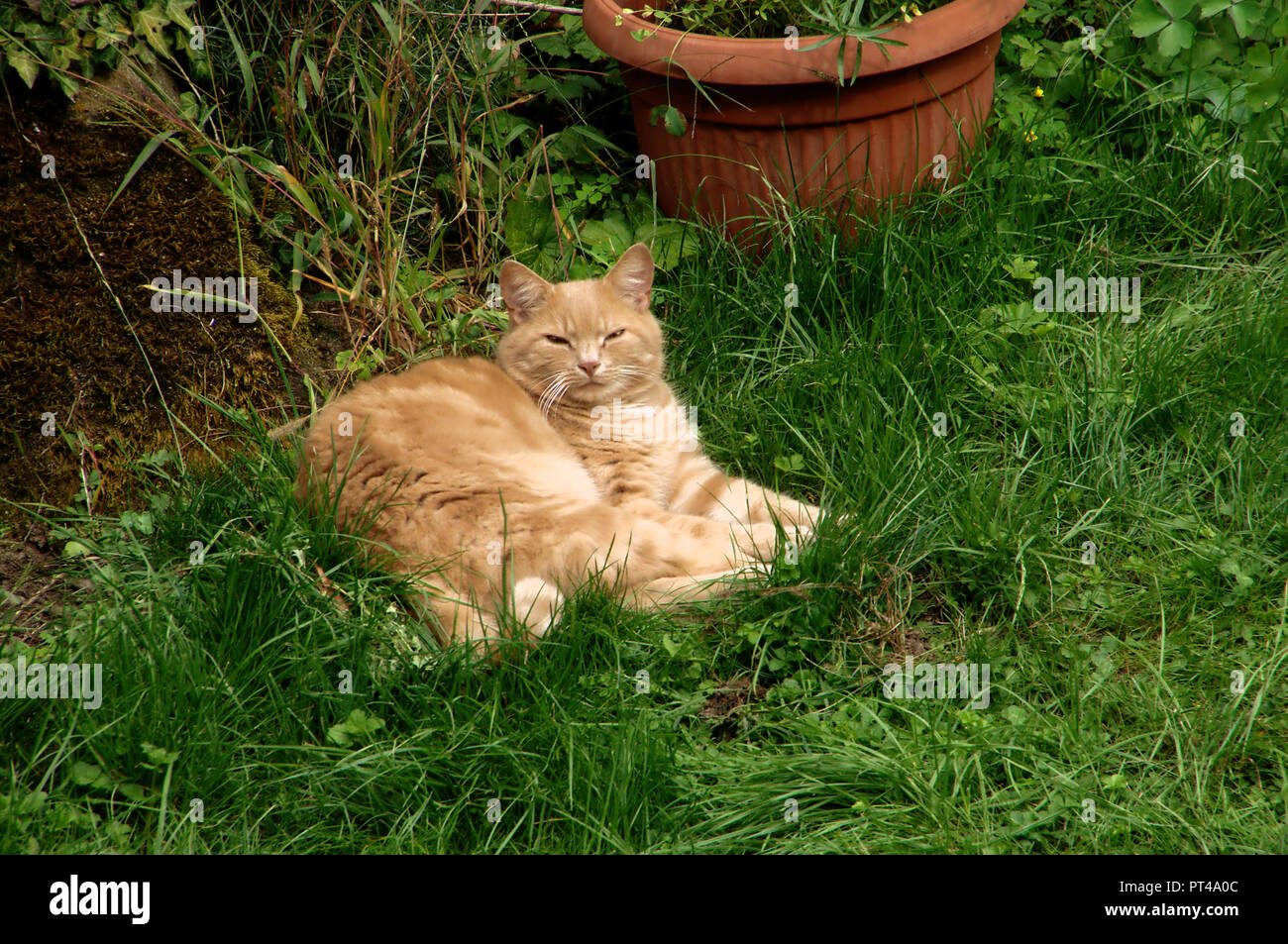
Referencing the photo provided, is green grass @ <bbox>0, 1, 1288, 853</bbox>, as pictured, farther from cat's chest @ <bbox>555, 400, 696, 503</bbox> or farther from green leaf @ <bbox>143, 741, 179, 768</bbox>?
cat's chest @ <bbox>555, 400, 696, 503</bbox>

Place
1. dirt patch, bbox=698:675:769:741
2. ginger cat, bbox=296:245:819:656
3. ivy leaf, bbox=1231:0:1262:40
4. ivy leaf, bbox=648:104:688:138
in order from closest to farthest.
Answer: dirt patch, bbox=698:675:769:741 < ginger cat, bbox=296:245:819:656 < ivy leaf, bbox=648:104:688:138 < ivy leaf, bbox=1231:0:1262:40

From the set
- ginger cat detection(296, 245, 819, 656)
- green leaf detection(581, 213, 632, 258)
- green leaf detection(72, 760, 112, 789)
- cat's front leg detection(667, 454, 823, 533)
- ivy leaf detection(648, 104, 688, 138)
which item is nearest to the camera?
green leaf detection(72, 760, 112, 789)

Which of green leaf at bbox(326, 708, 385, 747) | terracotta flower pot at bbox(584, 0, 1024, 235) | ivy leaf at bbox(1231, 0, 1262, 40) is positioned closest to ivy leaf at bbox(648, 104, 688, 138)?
terracotta flower pot at bbox(584, 0, 1024, 235)

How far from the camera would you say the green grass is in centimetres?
219

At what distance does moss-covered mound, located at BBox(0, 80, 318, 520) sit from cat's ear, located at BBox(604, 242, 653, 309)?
112 centimetres

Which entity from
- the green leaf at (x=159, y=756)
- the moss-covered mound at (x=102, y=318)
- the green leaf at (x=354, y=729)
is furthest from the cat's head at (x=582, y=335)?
the green leaf at (x=159, y=756)

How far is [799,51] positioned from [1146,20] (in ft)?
4.51

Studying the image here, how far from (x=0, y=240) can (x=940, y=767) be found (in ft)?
9.48

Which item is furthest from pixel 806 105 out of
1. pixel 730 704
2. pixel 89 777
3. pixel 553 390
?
pixel 89 777

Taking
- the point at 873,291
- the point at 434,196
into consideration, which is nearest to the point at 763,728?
the point at 873,291

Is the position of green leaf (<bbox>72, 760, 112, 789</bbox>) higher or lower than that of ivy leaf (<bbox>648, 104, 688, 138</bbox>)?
lower

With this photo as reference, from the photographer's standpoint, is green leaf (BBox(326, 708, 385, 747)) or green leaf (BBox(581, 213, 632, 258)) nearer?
green leaf (BBox(326, 708, 385, 747))

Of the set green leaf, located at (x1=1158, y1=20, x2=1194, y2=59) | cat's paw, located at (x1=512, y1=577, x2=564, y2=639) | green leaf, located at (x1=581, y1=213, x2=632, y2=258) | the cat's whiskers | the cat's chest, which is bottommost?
cat's paw, located at (x1=512, y1=577, x2=564, y2=639)

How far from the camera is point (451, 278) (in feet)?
12.6
